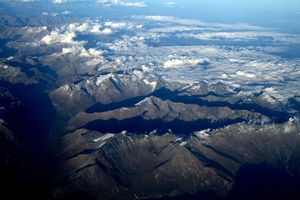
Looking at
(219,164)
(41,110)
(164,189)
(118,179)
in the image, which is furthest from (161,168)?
(41,110)

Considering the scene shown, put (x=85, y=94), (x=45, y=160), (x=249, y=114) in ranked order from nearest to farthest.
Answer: (x=45, y=160) → (x=249, y=114) → (x=85, y=94)

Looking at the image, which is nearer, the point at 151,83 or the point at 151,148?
the point at 151,148

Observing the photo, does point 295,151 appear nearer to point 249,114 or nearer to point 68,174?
point 249,114

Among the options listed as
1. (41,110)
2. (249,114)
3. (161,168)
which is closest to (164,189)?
(161,168)

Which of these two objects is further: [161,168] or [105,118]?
[105,118]

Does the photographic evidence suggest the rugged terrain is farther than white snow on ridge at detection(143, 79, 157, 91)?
No

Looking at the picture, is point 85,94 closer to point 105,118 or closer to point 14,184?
point 105,118

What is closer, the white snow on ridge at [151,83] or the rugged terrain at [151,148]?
the rugged terrain at [151,148]

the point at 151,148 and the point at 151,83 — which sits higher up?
the point at 151,83

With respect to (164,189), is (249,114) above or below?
above

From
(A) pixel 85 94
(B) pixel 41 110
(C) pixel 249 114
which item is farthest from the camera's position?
(A) pixel 85 94
